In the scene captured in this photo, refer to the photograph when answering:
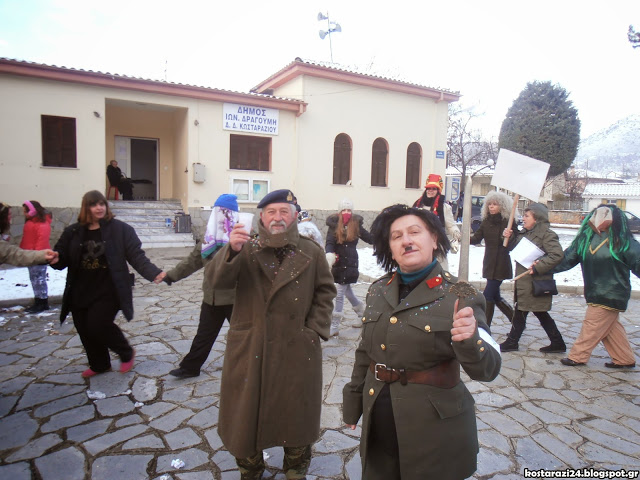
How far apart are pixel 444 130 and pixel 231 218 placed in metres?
16.4

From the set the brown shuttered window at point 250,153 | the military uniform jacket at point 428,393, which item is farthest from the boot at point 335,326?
the brown shuttered window at point 250,153

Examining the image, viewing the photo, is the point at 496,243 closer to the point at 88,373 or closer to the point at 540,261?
the point at 540,261

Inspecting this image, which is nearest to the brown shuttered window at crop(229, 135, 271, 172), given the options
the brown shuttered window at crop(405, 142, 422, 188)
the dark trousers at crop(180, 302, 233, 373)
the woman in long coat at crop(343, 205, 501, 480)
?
the brown shuttered window at crop(405, 142, 422, 188)

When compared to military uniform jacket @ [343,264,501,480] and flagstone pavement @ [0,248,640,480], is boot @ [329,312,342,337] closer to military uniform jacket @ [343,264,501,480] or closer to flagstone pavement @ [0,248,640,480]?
flagstone pavement @ [0,248,640,480]

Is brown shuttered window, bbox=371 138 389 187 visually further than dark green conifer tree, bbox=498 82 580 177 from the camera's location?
No

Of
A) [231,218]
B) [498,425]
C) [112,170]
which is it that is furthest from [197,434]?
[112,170]

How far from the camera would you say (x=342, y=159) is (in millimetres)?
16359

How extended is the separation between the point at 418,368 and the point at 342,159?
1490 centimetres

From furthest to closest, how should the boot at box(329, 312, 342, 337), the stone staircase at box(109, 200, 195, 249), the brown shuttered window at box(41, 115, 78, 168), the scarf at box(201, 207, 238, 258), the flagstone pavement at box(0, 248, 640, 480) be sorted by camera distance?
the stone staircase at box(109, 200, 195, 249) < the brown shuttered window at box(41, 115, 78, 168) < the boot at box(329, 312, 342, 337) < the scarf at box(201, 207, 238, 258) < the flagstone pavement at box(0, 248, 640, 480)

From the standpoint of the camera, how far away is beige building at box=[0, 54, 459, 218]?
39.7 ft

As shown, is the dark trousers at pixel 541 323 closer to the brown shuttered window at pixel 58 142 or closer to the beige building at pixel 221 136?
the beige building at pixel 221 136

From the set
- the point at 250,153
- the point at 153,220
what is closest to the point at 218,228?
the point at 153,220

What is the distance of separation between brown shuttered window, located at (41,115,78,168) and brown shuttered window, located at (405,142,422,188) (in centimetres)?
1190

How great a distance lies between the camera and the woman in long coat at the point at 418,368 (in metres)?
1.85
